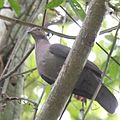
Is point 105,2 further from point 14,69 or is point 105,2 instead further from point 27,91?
point 27,91

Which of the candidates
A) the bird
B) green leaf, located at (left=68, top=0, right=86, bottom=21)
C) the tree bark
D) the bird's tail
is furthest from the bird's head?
the tree bark

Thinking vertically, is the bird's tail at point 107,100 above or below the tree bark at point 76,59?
below

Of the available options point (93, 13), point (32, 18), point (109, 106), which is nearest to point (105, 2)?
point (93, 13)

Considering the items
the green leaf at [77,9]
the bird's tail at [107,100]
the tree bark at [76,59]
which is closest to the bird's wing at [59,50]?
the bird's tail at [107,100]

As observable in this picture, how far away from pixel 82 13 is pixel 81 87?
569mm

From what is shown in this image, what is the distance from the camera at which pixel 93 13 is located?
1223mm

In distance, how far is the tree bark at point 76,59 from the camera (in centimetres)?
121

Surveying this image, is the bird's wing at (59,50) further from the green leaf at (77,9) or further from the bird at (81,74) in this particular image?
the green leaf at (77,9)

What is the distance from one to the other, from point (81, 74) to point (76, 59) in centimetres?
67

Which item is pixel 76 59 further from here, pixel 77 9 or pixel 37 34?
pixel 37 34

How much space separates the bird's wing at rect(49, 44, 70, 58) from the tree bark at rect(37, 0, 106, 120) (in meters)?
0.80

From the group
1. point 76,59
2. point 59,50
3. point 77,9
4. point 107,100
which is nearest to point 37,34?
point 59,50

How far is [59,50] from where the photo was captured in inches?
81.0

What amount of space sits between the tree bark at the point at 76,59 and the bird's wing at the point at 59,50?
2.61ft
